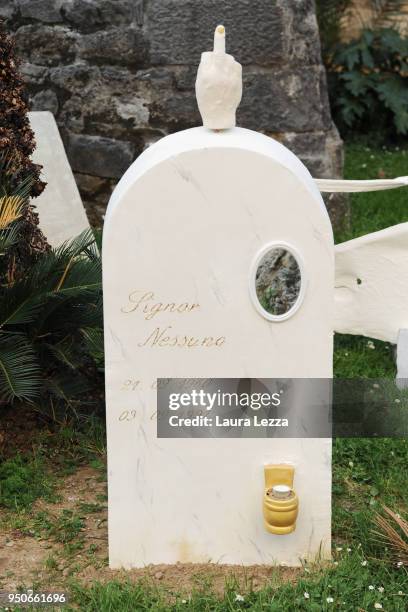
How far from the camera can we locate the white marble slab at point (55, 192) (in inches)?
197

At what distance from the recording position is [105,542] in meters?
3.21

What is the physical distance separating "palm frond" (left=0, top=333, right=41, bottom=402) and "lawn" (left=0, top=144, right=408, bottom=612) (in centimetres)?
28

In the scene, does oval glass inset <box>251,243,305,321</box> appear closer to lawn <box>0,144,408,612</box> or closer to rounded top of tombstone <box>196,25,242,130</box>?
rounded top of tombstone <box>196,25,242,130</box>

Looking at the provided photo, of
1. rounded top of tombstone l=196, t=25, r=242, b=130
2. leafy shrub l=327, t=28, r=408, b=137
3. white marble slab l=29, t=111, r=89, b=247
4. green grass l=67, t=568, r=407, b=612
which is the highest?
leafy shrub l=327, t=28, r=408, b=137

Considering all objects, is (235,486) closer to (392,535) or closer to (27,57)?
(392,535)

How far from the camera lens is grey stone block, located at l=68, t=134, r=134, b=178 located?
18.4 feet

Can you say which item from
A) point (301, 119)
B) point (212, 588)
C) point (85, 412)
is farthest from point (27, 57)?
point (212, 588)

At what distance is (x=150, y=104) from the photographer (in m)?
5.53

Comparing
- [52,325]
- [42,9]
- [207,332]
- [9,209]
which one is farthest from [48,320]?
[42,9]

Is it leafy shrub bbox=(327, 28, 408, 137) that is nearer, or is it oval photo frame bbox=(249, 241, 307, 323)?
oval photo frame bbox=(249, 241, 307, 323)

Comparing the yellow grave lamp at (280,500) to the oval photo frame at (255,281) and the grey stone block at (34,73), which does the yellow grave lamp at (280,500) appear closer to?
the oval photo frame at (255,281)

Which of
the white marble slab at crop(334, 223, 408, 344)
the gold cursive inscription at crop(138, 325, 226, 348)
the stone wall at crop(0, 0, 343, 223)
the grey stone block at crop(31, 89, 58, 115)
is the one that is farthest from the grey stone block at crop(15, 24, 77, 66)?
the gold cursive inscription at crop(138, 325, 226, 348)

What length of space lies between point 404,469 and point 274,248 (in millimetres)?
1286

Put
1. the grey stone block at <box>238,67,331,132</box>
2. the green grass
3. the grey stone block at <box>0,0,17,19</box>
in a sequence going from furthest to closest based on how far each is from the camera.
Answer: the grey stone block at <box>0,0,17,19</box>
the grey stone block at <box>238,67,331,132</box>
the green grass
